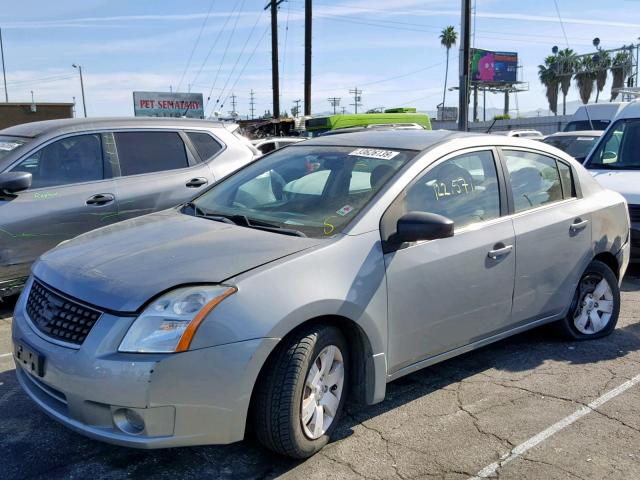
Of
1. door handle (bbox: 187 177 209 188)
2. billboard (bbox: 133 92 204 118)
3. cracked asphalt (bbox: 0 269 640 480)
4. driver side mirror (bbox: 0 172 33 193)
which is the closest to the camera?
cracked asphalt (bbox: 0 269 640 480)

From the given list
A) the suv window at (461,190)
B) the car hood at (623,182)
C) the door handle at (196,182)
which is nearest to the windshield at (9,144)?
the door handle at (196,182)

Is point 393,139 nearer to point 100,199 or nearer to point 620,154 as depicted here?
point 100,199

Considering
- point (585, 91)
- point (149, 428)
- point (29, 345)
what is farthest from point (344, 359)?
point (585, 91)

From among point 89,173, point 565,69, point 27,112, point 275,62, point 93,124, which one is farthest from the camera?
point 565,69

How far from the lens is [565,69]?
63719 millimetres

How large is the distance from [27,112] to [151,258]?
133ft

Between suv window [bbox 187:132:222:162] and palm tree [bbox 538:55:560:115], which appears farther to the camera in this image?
palm tree [bbox 538:55:560:115]

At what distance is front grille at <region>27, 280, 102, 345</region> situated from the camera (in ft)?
9.45

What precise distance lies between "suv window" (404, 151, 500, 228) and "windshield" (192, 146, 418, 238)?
198 mm

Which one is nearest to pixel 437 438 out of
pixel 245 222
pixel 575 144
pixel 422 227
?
pixel 422 227

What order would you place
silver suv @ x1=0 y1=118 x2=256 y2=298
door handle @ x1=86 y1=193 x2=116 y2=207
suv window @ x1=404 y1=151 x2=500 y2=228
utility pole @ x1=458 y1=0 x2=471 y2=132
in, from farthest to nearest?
1. utility pole @ x1=458 y1=0 x2=471 y2=132
2. door handle @ x1=86 y1=193 x2=116 y2=207
3. silver suv @ x1=0 y1=118 x2=256 y2=298
4. suv window @ x1=404 y1=151 x2=500 y2=228

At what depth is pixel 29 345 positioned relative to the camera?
121 inches

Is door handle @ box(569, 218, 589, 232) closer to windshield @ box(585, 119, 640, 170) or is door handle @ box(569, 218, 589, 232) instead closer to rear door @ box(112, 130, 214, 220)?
rear door @ box(112, 130, 214, 220)

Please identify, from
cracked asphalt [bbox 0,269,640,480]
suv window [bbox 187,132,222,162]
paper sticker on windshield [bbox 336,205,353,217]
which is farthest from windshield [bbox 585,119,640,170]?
paper sticker on windshield [bbox 336,205,353,217]
